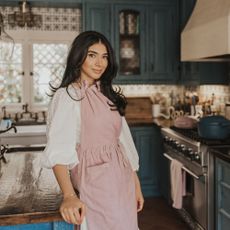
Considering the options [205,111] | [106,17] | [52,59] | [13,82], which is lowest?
[205,111]

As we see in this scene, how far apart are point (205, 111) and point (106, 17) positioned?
1.66 meters

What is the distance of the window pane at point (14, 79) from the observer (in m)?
4.96

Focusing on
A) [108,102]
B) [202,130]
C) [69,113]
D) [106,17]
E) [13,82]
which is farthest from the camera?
[13,82]

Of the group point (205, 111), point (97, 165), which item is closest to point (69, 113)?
point (97, 165)

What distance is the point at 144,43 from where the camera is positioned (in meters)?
4.77

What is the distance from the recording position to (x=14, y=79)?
4.98 m

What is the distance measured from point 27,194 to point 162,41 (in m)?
3.64

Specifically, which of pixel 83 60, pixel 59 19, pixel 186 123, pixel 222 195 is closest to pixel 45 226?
pixel 83 60

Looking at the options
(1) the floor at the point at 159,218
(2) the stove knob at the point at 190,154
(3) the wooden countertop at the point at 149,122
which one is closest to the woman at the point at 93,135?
(2) the stove knob at the point at 190,154

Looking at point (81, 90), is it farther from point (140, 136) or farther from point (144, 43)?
point (144, 43)

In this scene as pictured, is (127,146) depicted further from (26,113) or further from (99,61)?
(26,113)

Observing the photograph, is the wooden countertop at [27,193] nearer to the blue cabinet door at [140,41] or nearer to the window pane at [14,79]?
the blue cabinet door at [140,41]

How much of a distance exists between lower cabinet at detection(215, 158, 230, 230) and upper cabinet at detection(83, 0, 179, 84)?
226 centimetres

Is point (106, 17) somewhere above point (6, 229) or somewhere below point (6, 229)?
above
